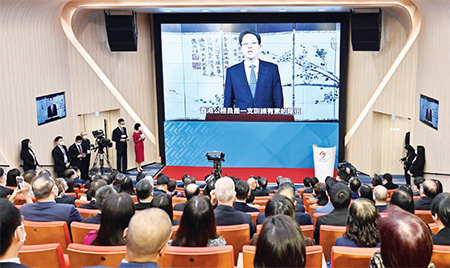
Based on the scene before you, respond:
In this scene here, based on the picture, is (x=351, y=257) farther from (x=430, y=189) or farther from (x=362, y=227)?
(x=430, y=189)

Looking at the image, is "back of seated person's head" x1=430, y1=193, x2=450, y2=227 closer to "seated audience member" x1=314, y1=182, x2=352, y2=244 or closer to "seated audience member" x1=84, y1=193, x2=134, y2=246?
"seated audience member" x1=314, y1=182, x2=352, y2=244

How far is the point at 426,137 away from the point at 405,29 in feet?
8.88

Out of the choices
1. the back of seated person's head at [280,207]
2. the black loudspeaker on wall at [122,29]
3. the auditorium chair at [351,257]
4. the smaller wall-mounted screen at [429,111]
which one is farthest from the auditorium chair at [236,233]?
the black loudspeaker on wall at [122,29]

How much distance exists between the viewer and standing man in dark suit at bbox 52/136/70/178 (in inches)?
400

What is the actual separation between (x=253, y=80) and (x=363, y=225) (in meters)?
9.33

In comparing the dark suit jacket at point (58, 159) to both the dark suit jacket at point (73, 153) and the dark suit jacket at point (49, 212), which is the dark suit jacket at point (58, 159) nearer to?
the dark suit jacket at point (73, 153)

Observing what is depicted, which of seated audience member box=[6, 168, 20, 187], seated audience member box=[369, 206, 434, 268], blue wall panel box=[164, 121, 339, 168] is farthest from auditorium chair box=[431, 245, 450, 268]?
blue wall panel box=[164, 121, 339, 168]

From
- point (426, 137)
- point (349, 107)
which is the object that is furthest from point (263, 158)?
point (426, 137)

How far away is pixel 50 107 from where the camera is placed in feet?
33.8

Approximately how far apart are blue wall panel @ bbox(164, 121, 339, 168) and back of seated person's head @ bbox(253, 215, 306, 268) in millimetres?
10364

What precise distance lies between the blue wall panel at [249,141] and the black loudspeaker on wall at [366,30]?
7.11 feet

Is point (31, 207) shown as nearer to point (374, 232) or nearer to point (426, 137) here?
point (374, 232)

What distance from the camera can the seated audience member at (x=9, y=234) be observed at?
88.0 inches

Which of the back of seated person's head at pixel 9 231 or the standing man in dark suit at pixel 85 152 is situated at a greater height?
the back of seated person's head at pixel 9 231
